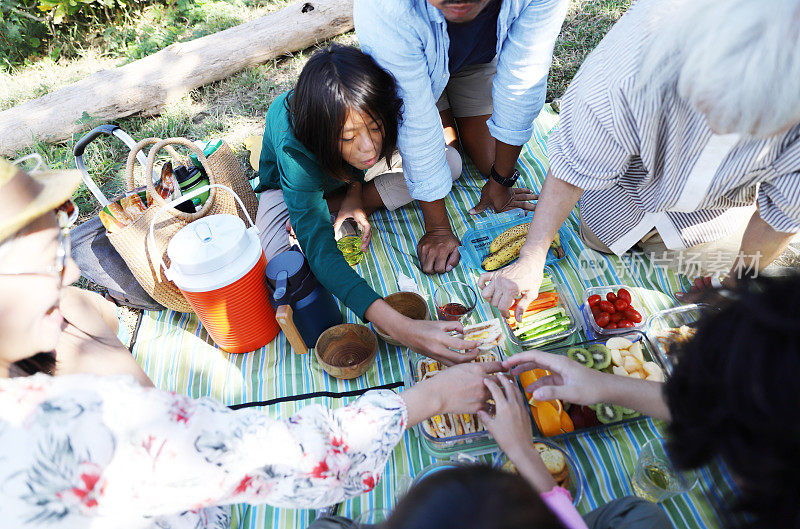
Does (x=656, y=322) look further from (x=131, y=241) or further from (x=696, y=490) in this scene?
(x=131, y=241)

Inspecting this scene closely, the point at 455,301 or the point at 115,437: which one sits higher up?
the point at 115,437

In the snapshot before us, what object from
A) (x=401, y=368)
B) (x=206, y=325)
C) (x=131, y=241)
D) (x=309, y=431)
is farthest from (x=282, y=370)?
(x=309, y=431)

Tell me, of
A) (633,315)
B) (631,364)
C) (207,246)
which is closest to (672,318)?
(633,315)

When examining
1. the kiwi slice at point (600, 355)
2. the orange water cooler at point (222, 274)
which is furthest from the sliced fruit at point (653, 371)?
the orange water cooler at point (222, 274)

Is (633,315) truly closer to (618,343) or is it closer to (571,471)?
(618,343)

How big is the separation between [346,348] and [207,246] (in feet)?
2.54

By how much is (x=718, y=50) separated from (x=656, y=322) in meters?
1.13

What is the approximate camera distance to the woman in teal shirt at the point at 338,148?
1953 mm

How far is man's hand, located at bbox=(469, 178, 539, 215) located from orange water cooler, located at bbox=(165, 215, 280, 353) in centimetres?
138

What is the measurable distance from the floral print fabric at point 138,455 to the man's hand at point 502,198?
191cm

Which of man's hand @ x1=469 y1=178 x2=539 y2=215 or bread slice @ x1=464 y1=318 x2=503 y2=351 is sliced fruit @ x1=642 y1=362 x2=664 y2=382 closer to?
bread slice @ x1=464 y1=318 x2=503 y2=351

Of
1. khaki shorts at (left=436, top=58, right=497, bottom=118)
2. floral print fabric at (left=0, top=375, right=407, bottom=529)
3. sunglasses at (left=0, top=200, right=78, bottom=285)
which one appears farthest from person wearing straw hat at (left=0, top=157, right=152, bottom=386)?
khaki shorts at (left=436, top=58, right=497, bottom=118)

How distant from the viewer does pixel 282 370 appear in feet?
7.51

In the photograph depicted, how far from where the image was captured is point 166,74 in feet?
14.4
